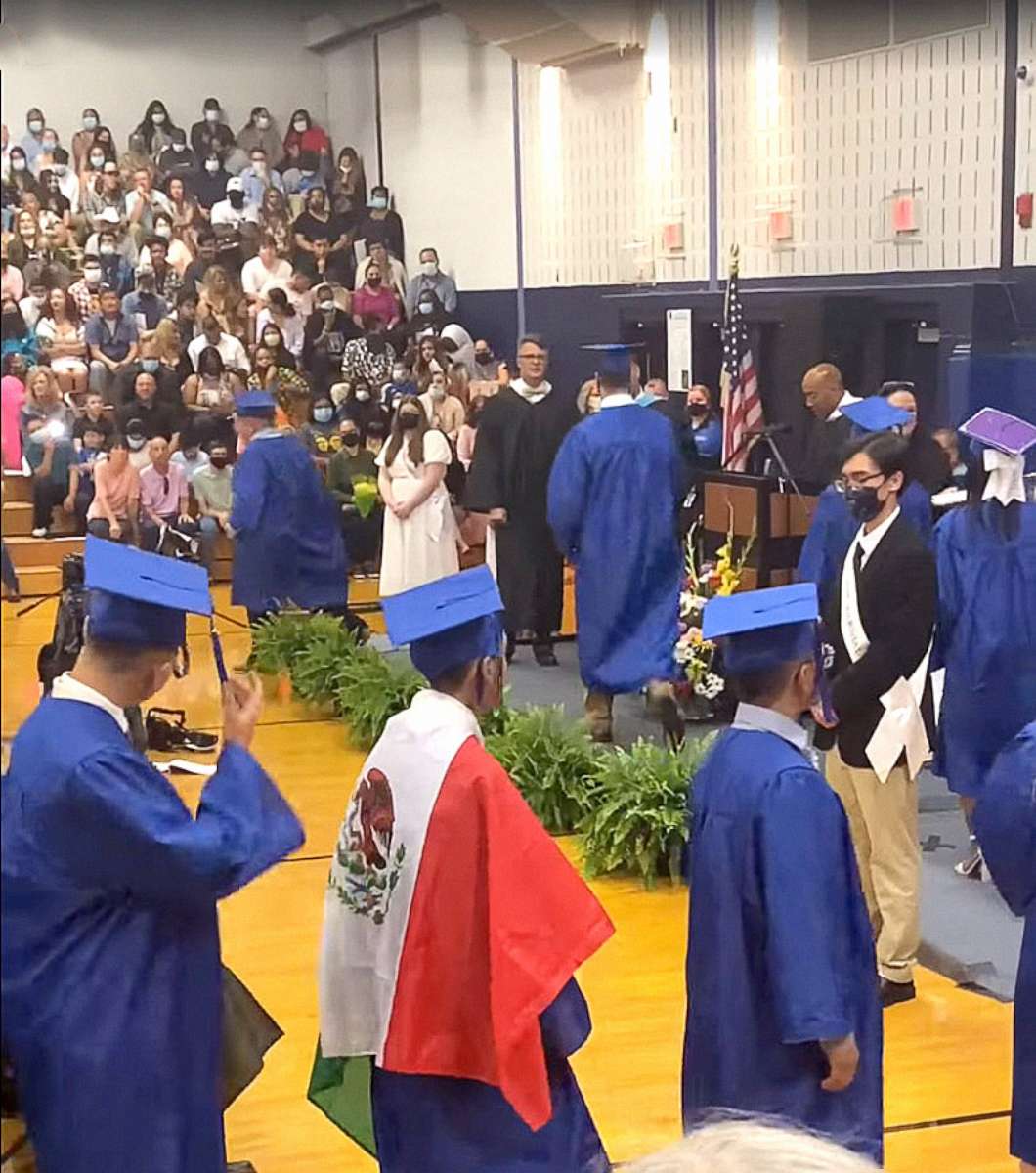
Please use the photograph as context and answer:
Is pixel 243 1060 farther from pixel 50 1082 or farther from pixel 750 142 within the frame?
pixel 750 142

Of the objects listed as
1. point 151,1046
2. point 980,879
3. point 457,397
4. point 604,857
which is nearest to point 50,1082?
point 151,1046

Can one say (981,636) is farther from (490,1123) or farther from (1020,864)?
(490,1123)

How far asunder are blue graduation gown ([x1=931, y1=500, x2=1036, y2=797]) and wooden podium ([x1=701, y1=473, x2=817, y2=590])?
1.22ft

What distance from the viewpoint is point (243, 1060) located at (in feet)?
8.98

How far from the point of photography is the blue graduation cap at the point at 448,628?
279cm

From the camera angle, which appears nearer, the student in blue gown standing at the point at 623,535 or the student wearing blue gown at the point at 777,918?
the student wearing blue gown at the point at 777,918

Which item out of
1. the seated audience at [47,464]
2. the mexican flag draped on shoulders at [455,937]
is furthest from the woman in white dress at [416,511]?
the mexican flag draped on shoulders at [455,937]

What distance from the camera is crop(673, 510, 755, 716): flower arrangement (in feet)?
15.1

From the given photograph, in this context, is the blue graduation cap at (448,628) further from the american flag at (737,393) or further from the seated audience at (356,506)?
the american flag at (737,393)

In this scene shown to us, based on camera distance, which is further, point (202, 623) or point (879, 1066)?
point (202, 623)

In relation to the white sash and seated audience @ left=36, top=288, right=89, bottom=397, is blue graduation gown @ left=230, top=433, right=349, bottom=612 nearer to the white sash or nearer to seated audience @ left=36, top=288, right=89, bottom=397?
seated audience @ left=36, top=288, right=89, bottom=397

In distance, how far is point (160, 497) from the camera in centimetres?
403

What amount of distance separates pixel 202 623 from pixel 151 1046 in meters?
1.37

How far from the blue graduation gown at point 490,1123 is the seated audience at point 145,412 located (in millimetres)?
1683
